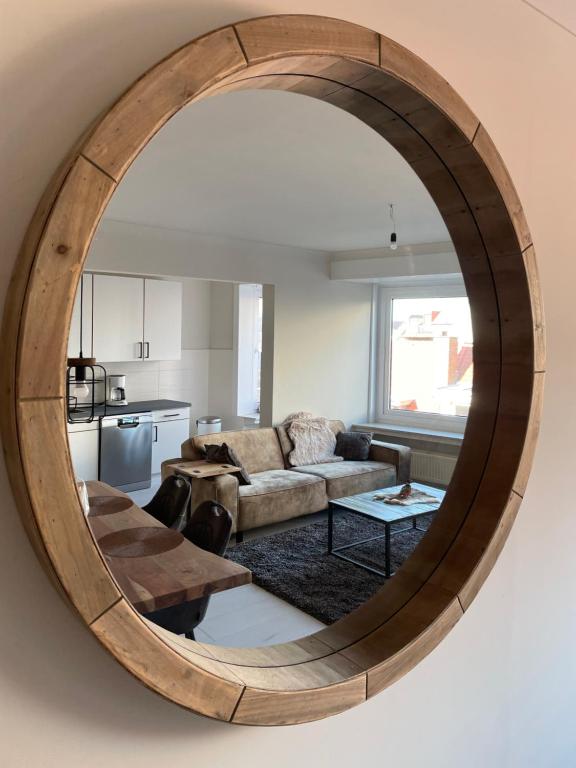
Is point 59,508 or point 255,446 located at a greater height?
point 59,508

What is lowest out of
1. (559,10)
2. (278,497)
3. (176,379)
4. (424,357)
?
(278,497)

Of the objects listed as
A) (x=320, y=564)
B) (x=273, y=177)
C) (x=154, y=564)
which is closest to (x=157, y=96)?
(x=154, y=564)

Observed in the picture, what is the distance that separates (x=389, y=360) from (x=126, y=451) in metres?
2.18

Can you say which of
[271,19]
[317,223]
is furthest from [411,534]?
[271,19]

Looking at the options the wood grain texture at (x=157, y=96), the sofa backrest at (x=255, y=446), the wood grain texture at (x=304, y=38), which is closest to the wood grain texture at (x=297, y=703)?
the wood grain texture at (x=157, y=96)

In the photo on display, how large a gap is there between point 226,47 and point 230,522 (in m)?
1.06

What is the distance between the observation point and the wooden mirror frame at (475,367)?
465 mm

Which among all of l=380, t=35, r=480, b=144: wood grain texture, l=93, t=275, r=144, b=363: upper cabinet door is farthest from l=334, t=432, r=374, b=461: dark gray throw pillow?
l=380, t=35, r=480, b=144: wood grain texture

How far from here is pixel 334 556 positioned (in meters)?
2.99

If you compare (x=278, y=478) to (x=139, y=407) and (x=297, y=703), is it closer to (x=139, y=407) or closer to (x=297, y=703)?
(x=139, y=407)

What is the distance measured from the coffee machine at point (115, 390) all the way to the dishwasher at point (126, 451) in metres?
0.29

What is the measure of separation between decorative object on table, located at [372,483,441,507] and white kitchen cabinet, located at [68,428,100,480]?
184cm

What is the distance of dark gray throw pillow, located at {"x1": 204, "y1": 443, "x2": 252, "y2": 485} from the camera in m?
3.47

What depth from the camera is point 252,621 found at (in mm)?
2186
